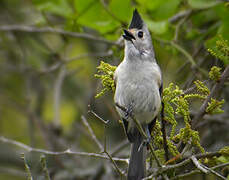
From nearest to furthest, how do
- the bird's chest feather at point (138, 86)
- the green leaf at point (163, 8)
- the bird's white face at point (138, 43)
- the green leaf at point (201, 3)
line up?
the bird's chest feather at point (138, 86)
the bird's white face at point (138, 43)
the green leaf at point (201, 3)
the green leaf at point (163, 8)

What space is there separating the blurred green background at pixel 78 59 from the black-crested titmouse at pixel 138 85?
6.4 inches

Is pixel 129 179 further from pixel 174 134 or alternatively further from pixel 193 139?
pixel 193 139

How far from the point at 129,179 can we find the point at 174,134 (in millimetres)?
581

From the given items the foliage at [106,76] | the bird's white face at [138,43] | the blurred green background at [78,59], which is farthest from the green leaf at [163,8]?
the foliage at [106,76]

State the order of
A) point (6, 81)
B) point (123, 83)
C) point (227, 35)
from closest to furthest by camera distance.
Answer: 1. point (123, 83)
2. point (227, 35)
3. point (6, 81)

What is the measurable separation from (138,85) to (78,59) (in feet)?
9.49

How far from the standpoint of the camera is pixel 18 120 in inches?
247

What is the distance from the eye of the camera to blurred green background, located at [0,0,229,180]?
11.9ft

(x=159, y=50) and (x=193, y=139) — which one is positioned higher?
(x=159, y=50)

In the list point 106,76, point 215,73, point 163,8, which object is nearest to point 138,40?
point 106,76

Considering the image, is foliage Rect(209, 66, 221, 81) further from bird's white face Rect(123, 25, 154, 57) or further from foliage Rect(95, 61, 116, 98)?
bird's white face Rect(123, 25, 154, 57)

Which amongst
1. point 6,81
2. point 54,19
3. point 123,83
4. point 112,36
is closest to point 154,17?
point 112,36

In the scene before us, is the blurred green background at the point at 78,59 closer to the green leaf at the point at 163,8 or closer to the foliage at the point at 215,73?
the green leaf at the point at 163,8

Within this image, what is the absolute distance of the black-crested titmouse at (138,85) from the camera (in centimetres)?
280
